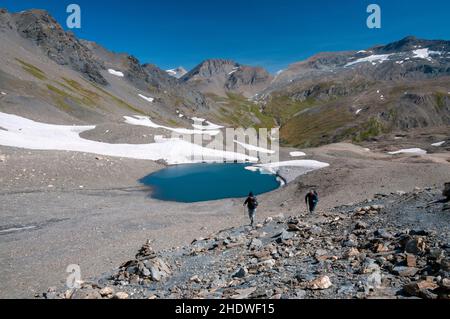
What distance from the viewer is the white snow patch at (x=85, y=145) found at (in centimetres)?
6642

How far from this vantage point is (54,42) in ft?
577

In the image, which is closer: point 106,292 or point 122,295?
point 122,295

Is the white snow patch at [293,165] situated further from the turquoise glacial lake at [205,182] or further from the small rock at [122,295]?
the small rock at [122,295]

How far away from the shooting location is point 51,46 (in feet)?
568

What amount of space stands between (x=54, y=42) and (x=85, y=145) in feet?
434

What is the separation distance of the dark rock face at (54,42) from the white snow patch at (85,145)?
101 meters

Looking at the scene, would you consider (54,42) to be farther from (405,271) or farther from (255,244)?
(405,271)

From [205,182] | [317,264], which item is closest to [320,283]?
[317,264]

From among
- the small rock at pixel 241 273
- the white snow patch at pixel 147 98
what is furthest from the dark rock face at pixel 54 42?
the small rock at pixel 241 273

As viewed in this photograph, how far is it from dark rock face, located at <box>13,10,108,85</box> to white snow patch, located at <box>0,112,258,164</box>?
10108cm
